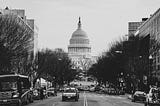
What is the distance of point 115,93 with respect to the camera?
92625mm

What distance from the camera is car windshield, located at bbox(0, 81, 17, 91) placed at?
35688mm

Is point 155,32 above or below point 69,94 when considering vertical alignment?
above

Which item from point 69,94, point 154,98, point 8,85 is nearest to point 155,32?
point 69,94

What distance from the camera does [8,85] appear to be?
35938mm

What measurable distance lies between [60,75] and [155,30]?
3953 cm

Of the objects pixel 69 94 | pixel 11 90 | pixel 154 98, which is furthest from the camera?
pixel 69 94

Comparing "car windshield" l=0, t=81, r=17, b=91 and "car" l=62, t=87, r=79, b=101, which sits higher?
"car windshield" l=0, t=81, r=17, b=91

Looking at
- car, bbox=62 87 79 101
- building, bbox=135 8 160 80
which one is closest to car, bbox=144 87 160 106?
car, bbox=62 87 79 101

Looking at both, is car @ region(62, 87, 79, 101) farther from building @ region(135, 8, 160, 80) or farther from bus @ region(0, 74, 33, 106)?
building @ region(135, 8, 160, 80)

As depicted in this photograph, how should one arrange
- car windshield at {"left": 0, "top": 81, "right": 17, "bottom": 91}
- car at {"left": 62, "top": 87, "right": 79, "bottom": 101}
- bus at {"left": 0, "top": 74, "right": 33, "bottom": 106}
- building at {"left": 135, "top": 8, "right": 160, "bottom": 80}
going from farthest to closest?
building at {"left": 135, "top": 8, "right": 160, "bottom": 80}
car at {"left": 62, "top": 87, "right": 79, "bottom": 101}
car windshield at {"left": 0, "top": 81, "right": 17, "bottom": 91}
bus at {"left": 0, "top": 74, "right": 33, "bottom": 106}

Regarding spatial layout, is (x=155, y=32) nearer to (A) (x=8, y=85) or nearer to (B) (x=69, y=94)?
(B) (x=69, y=94)

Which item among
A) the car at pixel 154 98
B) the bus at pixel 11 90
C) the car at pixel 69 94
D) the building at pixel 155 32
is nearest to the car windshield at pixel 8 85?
the bus at pixel 11 90

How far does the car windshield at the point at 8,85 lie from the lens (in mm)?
35688

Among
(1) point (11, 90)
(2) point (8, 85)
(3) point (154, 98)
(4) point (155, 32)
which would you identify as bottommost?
(3) point (154, 98)
